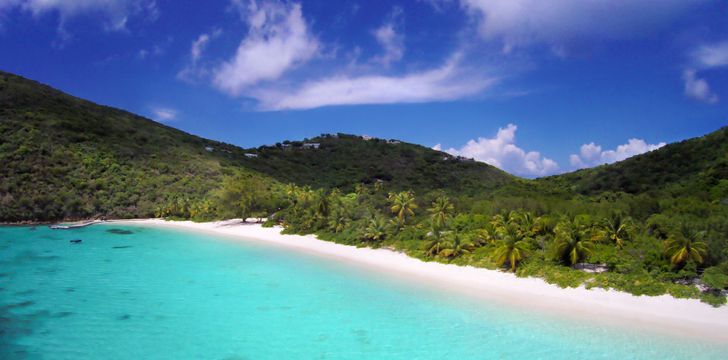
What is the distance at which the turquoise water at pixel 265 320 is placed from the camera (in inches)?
581

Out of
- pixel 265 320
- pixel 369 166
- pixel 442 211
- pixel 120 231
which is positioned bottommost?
pixel 265 320

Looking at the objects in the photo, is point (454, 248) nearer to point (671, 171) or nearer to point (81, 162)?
point (671, 171)

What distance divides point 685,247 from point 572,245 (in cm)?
545

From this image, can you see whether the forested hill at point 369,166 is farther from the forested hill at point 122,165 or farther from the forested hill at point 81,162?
the forested hill at point 81,162

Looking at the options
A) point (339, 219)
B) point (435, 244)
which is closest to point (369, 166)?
point (339, 219)

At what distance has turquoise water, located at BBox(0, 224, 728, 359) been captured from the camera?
14758mm

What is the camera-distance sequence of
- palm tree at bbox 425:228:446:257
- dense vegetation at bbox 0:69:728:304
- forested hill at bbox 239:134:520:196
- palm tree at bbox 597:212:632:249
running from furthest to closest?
forested hill at bbox 239:134:520:196 < palm tree at bbox 425:228:446:257 < palm tree at bbox 597:212:632:249 < dense vegetation at bbox 0:69:728:304

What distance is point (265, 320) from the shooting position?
60.6ft

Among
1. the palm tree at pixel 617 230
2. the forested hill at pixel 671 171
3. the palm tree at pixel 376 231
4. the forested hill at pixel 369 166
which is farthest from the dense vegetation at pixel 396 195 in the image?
the forested hill at pixel 369 166

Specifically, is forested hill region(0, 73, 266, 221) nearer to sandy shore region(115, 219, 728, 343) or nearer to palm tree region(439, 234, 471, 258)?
sandy shore region(115, 219, 728, 343)

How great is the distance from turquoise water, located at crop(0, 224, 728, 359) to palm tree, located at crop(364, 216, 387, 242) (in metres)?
8.42

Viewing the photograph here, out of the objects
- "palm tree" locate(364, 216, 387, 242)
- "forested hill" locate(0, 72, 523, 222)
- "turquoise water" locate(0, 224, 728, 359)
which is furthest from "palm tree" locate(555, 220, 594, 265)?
"forested hill" locate(0, 72, 523, 222)

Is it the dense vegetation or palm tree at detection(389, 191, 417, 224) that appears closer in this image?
the dense vegetation

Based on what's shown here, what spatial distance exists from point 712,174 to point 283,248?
4843 centimetres
